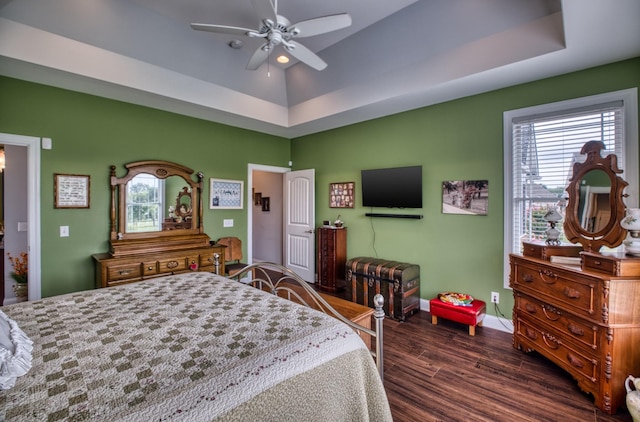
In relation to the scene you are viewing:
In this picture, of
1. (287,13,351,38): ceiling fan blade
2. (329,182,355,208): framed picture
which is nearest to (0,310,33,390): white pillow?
(287,13,351,38): ceiling fan blade

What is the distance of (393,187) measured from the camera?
4.17 metres

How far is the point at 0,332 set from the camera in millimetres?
1185

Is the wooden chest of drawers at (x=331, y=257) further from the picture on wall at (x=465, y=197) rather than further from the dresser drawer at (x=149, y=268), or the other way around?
the dresser drawer at (x=149, y=268)

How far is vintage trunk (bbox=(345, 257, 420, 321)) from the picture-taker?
3.58 m

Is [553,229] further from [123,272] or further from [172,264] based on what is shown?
[123,272]

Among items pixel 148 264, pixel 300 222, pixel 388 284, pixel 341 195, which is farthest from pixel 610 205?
pixel 148 264

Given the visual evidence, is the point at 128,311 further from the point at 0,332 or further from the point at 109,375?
the point at 109,375

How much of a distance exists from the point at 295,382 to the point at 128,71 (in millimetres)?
3571

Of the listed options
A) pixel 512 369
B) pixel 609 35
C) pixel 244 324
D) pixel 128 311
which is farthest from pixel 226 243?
pixel 609 35

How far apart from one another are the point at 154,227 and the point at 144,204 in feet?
1.07

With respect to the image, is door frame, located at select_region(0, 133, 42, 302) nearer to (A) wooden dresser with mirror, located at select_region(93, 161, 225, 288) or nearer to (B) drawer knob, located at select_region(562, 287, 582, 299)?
(A) wooden dresser with mirror, located at select_region(93, 161, 225, 288)

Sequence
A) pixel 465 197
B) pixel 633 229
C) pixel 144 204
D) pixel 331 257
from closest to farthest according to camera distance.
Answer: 1. pixel 633 229
2. pixel 465 197
3. pixel 144 204
4. pixel 331 257

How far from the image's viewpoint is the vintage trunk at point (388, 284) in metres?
3.58

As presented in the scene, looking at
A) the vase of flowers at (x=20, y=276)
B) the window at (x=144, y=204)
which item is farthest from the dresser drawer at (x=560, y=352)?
the vase of flowers at (x=20, y=276)
